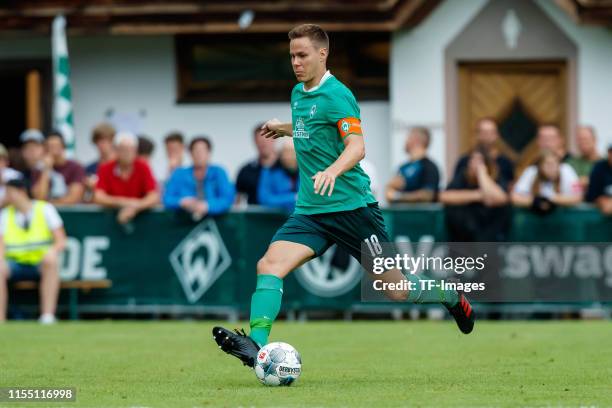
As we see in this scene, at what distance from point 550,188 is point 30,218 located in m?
5.92

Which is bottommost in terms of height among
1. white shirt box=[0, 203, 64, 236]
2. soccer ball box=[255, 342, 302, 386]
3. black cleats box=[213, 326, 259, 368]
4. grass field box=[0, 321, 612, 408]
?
grass field box=[0, 321, 612, 408]

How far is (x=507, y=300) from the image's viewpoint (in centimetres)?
1603

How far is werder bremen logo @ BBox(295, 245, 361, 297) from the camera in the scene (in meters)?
16.6

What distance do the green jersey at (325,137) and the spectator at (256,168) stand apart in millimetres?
7242

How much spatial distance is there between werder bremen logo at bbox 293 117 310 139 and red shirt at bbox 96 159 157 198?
305 inches

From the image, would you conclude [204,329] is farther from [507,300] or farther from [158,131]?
[158,131]

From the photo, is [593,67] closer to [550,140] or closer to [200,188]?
[550,140]

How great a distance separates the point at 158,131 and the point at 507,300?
708 cm

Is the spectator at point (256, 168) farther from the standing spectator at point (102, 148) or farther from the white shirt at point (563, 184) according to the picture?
the white shirt at point (563, 184)

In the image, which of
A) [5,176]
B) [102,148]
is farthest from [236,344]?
[102,148]

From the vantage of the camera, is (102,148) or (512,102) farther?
(512,102)

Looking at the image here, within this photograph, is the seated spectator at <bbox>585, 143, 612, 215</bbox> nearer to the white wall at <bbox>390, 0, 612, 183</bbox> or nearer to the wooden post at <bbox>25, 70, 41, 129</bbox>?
the white wall at <bbox>390, 0, 612, 183</bbox>

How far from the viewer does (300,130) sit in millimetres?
9562

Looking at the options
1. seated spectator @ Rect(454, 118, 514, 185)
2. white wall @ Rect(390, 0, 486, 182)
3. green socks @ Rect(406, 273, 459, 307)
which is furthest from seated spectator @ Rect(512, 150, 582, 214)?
green socks @ Rect(406, 273, 459, 307)
